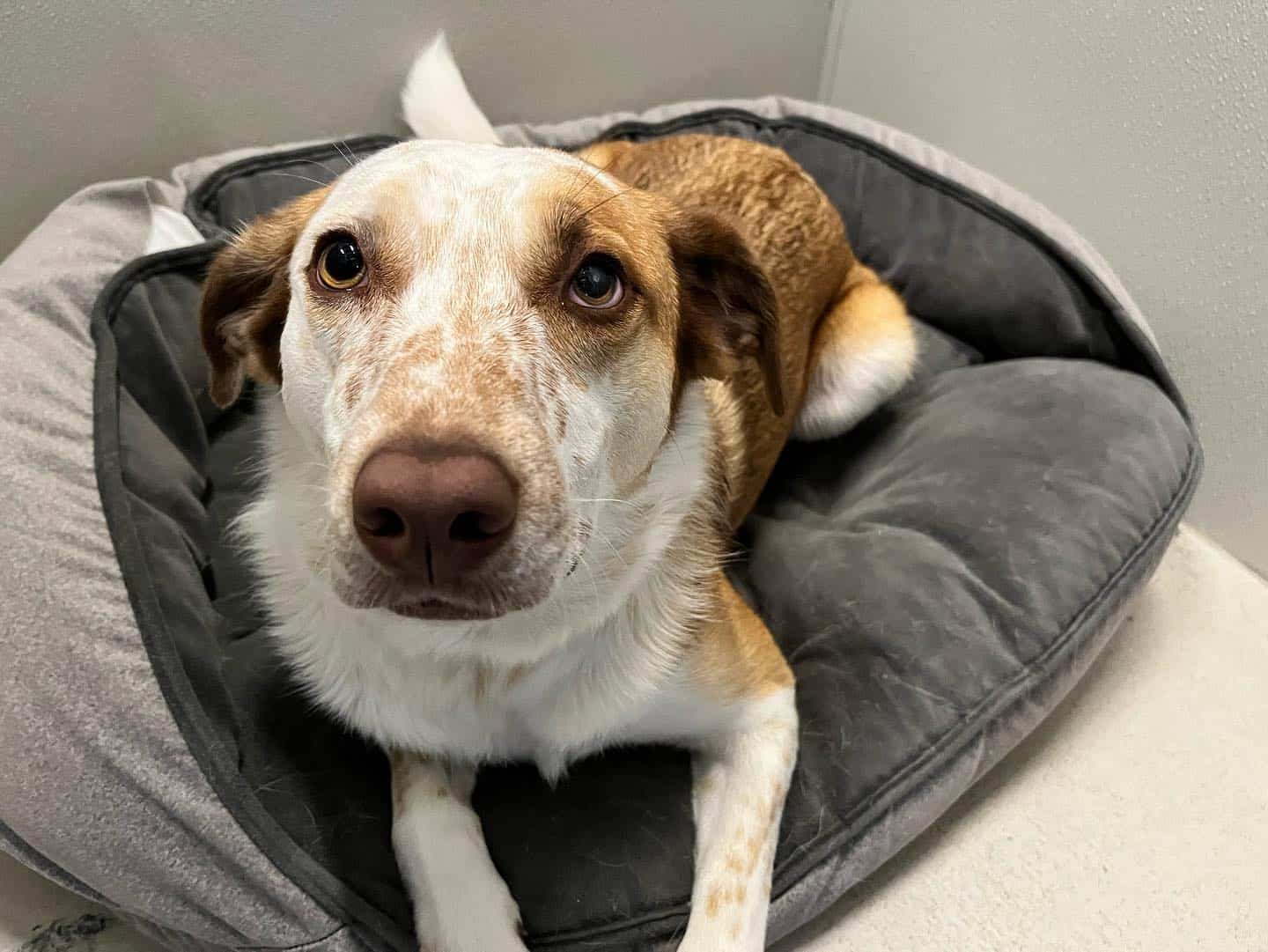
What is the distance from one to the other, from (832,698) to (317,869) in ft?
2.92

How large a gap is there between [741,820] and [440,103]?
1914 mm

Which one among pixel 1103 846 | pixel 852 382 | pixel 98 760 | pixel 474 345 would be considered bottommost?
pixel 1103 846

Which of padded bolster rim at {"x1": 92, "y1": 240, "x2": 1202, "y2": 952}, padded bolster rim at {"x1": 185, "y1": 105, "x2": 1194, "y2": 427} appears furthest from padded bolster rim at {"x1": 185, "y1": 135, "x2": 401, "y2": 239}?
padded bolster rim at {"x1": 92, "y1": 240, "x2": 1202, "y2": 952}

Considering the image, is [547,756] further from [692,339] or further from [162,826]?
[692,339]

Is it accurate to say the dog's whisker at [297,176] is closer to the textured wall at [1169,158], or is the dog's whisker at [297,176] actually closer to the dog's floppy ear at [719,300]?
the dog's floppy ear at [719,300]

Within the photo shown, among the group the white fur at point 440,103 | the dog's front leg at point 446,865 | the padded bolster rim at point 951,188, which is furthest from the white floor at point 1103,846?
the white fur at point 440,103

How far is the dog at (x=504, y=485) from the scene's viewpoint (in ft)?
2.92

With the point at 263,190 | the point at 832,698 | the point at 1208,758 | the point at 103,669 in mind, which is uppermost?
the point at 263,190

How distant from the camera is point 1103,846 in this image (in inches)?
63.1

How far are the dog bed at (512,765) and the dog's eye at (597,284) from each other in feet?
2.64

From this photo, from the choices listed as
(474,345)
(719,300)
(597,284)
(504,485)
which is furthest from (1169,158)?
(504,485)

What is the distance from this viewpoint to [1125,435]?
1.86 metres

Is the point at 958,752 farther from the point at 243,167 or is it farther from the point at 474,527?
the point at 243,167

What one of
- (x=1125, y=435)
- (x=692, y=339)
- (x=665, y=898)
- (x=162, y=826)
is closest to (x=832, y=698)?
(x=665, y=898)
